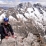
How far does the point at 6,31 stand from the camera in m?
13.6

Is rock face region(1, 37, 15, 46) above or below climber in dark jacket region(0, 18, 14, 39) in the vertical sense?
below

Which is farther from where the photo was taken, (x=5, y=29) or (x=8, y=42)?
(x=8, y=42)

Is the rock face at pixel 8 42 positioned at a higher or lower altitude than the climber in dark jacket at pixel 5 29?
lower

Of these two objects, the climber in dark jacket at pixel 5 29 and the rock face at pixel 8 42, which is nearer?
the climber in dark jacket at pixel 5 29

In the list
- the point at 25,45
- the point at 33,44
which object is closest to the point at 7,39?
the point at 25,45

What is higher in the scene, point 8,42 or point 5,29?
point 5,29

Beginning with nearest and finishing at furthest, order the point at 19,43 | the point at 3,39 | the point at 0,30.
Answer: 1. the point at 0,30
2. the point at 3,39
3. the point at 19,43

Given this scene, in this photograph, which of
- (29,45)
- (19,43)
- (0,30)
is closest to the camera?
(0,30)

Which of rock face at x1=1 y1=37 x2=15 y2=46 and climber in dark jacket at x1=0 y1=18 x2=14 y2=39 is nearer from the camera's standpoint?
climber in dark jacket at x1=0 y1=18 x2=14 y2=39

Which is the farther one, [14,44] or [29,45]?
[29,45]

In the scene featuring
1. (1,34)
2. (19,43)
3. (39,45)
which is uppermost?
(1,34)

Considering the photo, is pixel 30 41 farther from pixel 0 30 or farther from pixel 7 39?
pixel 0 30

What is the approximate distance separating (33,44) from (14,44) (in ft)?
9.81

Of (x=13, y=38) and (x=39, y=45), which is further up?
(x=13, y=38)
